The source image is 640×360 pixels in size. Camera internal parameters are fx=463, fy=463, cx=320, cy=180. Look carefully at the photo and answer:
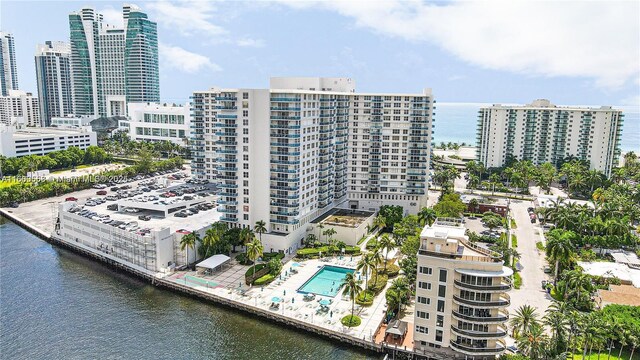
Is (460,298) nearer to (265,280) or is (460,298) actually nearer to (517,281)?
(517,281)

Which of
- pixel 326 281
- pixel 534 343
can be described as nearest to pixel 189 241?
pixel 326 281

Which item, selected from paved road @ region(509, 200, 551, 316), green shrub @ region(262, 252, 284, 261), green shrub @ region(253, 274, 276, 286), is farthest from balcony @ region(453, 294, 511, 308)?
green shrub @ region(262, 252, 284, 261)

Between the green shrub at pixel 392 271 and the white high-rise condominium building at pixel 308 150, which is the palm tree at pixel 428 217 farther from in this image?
the green shrub at pixel 392 271

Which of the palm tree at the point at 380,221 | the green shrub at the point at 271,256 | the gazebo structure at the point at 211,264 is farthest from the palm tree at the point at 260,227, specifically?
the palm tree at the point at 380,221

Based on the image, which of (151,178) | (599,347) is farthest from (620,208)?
(151,178)

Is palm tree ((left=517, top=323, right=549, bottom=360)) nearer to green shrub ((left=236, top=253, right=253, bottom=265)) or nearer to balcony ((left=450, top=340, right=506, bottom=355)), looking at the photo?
balcony ((left=450, top=340, right=506, bottom=355))

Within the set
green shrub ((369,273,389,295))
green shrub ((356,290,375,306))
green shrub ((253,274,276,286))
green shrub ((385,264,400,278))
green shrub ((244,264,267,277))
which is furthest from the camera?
green shrub ((385,264,400,278))

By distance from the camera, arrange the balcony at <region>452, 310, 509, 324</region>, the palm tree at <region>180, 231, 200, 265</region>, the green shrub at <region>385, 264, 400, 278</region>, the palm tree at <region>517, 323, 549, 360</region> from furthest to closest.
→ the green shrub at <region>385, 264, 400, 278</region> < the palm tree at <region>180, 231, 200, 265</region> < the balcony at <region>452, 310, 509, 324</region> < the palm tree at <region>517, 323, 549, 360</region>
